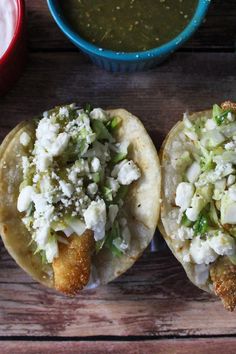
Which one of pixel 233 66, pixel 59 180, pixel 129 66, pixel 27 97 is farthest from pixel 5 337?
pixel 233 66

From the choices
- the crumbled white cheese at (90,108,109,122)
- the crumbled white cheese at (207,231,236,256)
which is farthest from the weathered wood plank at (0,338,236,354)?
the crumbled white cheese at (90,108,109,122)

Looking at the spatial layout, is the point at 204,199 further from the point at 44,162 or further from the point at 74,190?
the point at 44,162

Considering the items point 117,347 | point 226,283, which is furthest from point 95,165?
point 117,347

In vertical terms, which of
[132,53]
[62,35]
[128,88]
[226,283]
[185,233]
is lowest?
[226,283]

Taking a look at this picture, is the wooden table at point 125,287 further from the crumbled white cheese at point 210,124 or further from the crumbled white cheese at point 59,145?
the crumbled white cheese at point 59,145

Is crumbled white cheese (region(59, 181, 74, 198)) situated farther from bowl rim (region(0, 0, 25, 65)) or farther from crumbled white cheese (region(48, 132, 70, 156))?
bowl rim (region(0, 0, 25, 65))

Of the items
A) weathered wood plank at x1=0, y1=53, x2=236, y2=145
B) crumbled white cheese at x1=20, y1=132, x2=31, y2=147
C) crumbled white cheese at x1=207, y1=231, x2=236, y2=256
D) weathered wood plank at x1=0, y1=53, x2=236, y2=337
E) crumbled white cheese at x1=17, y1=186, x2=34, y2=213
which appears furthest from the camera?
weathered wood plank at x1=0, y1=53, x2=236, y2=145

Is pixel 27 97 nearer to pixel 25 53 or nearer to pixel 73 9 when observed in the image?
pixel 25 53
